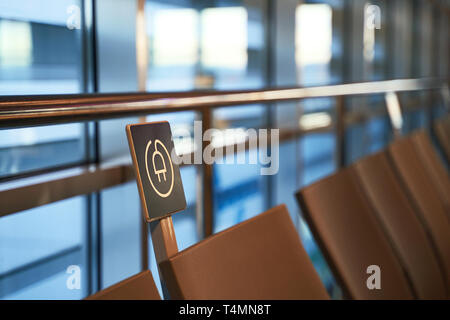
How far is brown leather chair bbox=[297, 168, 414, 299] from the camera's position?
A: 3.03 feet

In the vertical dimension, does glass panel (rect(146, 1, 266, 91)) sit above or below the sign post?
above

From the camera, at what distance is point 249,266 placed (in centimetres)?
66

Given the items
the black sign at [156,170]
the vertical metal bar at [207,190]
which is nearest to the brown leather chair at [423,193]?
the vertical metal bar at [207,190]

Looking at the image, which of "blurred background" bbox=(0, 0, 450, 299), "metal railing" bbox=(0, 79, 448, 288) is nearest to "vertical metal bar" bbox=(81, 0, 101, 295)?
"blurred background" bbox=(0, 0, 450, 299)

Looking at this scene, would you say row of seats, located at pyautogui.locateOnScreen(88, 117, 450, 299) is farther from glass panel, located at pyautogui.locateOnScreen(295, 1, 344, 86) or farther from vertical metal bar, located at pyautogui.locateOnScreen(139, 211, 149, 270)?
glass panel, located at pyautogui.locateOnScreen(295, 1, 344, 86)

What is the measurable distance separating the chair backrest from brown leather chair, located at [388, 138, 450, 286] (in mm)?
87

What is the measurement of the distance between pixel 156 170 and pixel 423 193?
119 cm

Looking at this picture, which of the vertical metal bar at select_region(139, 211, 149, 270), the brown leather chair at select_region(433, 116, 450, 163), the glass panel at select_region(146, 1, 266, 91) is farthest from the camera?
the glass panel at select_region(146, 1, 266, 91)

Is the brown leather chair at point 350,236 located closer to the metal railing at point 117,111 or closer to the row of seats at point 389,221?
the row of seats at point 389,221

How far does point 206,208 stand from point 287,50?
321 cm

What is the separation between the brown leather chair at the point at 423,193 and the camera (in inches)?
59.6

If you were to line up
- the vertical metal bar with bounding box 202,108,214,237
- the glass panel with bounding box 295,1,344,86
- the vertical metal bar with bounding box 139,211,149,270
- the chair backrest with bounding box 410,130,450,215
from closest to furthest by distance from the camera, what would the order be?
1. the vertical metal bar with bounding box 202,108,214,237
2. the vertical metal bar with bounding box 139,211,149,270
3. the chair backrest with bounding box 410,130,450,215
4. the glass panel with bounding box 295,1,344,86

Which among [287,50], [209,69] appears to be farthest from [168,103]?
[287,50]
